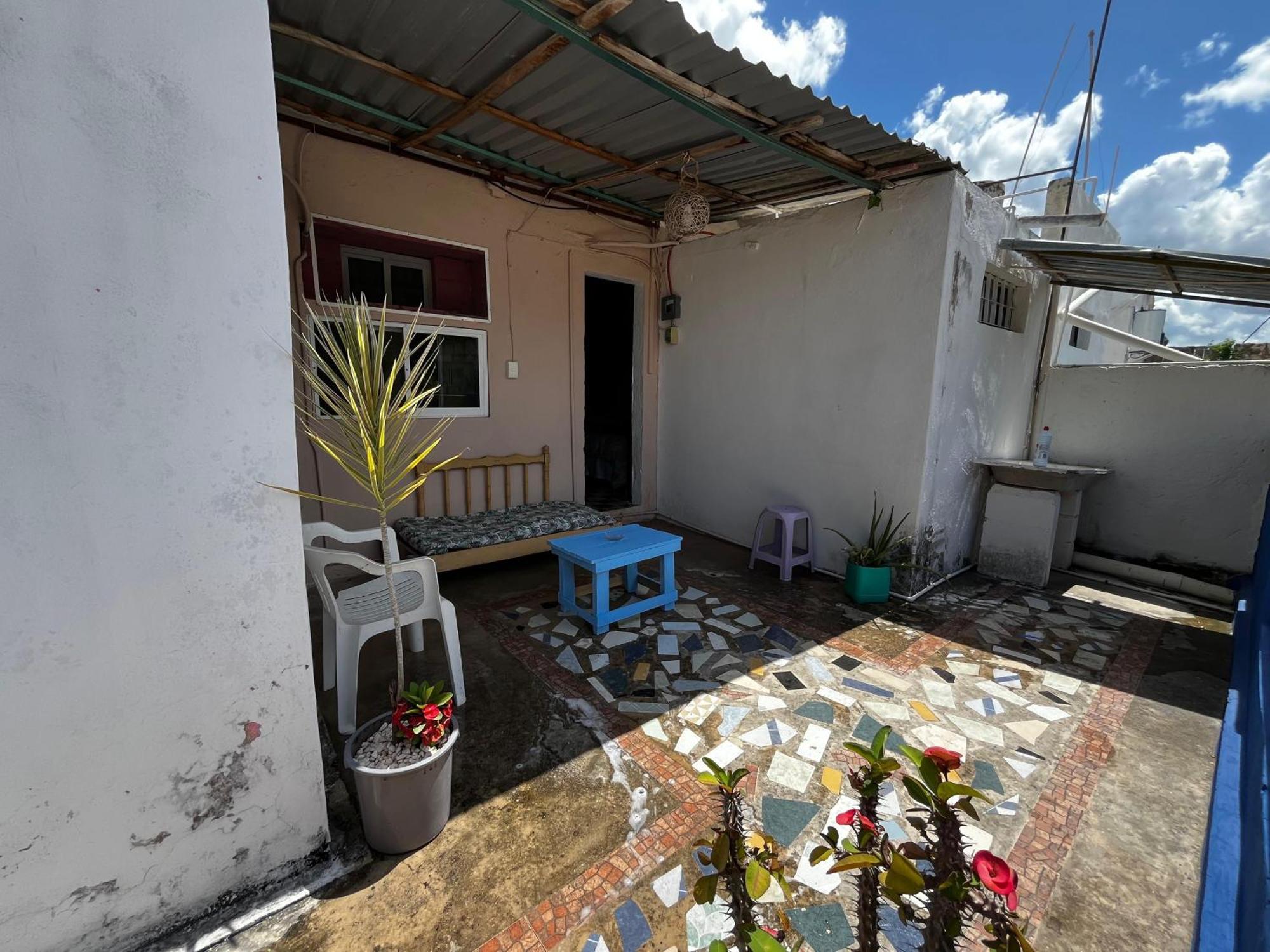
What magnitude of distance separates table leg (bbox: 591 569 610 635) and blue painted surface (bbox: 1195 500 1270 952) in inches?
103

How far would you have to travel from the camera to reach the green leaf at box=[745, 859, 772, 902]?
0.76m

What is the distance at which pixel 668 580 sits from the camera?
369 cm

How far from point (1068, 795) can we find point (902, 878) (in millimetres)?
2089

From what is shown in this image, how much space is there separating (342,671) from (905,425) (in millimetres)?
3887

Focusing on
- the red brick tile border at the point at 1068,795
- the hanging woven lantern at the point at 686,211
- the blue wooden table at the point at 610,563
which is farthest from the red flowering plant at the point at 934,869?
the hanging woven lantern at the point at 686,211

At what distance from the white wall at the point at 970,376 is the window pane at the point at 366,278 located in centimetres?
421

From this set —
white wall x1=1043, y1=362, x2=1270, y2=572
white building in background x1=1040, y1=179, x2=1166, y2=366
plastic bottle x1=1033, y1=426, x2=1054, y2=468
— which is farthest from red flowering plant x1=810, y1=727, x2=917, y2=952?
white building in background x1=1040, y1=179, x2=1166, y2=366

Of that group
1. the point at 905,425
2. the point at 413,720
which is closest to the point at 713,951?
the point at 413,720

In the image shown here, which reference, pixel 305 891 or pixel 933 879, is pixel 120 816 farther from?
pixel 933 879

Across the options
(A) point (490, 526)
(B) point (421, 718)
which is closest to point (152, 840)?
(B) point (421, 718)

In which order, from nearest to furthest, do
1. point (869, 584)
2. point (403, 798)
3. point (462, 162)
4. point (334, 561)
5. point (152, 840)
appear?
point (152, 840) → point (403, 798) → point (334, 561) → point (869, 584) → point (462, 162)

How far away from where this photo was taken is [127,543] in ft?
4.32

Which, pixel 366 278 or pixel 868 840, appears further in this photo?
pixel 366 278

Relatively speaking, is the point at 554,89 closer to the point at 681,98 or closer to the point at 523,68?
the point at 523,68
